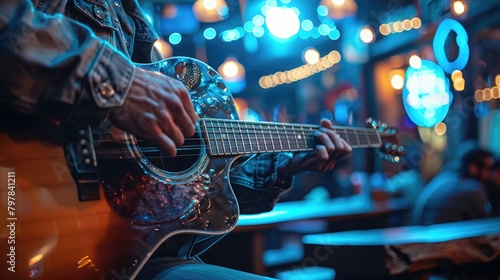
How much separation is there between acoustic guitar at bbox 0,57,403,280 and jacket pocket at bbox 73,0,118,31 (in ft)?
0.59

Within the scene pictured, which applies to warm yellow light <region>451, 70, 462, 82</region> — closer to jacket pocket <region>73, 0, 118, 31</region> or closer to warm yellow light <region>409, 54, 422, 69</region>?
warm yellow light <region>409, 54, 422, 69</region>

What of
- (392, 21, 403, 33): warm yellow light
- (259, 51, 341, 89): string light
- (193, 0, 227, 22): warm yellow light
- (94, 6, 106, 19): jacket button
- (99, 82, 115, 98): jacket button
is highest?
(392, 21, 403, 33): warm yellow light

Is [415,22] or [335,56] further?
[335,56]

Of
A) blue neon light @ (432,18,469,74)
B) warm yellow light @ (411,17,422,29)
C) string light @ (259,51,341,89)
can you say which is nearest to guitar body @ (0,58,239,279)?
blue neon light @ (432,18,469,74)

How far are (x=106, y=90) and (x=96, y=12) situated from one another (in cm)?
40

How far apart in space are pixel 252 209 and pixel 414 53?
5.47 m

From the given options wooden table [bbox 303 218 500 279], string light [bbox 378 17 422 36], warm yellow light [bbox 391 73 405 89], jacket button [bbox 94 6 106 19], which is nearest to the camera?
jacket button [bbox 94 6 106 19]

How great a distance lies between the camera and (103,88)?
907 mm

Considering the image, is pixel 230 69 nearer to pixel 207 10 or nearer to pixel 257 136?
pixel 207 10

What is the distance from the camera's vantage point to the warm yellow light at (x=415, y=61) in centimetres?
566

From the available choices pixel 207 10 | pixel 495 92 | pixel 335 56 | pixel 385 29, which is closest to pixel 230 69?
pixel 207 10

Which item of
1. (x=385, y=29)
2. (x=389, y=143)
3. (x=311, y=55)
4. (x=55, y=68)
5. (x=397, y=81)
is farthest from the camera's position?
(x=311, y=55)

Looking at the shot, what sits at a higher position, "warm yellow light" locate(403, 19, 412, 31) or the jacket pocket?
"warm yellow light" locate(403, 19, 412, 31)

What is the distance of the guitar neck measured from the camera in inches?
49.7
